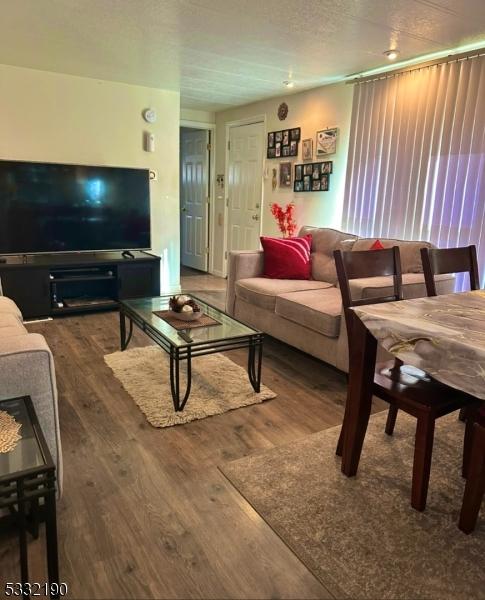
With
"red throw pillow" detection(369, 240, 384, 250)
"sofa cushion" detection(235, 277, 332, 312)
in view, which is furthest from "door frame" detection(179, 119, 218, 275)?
"red throw pillow" detection(369, 240, 384, 250)

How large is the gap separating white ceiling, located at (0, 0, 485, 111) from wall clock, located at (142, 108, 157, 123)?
1.50 feet

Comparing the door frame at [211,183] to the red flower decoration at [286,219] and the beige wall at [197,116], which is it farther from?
the red flower decoration at [286,219]

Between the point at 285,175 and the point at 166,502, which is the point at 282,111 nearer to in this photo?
the point at 285,175

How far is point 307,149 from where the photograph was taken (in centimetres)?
476

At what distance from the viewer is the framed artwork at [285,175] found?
5.05 metres

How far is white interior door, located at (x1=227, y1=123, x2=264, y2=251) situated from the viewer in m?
5.56

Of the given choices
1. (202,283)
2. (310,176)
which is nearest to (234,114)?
(310,176)

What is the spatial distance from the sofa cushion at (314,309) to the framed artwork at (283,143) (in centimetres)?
218

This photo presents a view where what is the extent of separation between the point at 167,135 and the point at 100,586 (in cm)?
456

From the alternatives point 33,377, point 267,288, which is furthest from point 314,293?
point 33,377

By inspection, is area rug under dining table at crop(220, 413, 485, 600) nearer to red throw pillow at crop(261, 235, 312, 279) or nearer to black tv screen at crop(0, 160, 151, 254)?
red throw pillow at crop(261, 235, 312, 279)

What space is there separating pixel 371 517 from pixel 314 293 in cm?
186

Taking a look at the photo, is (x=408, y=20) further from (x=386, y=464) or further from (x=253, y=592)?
(x=253, y=592)

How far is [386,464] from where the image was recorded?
205cm
